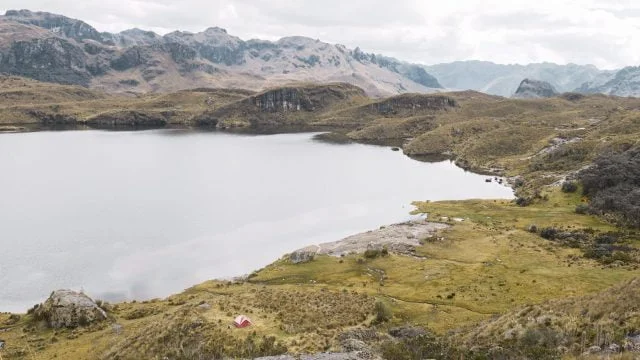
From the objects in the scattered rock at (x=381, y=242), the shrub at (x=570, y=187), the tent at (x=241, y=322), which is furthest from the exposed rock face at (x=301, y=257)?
the shrub at (x=570, y=187)

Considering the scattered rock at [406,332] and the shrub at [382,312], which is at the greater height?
the scattered rock at [406,332]

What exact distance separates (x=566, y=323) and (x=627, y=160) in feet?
370

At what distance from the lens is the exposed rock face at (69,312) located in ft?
228

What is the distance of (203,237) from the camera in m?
121

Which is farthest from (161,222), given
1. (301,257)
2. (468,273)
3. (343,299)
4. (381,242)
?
(468,273)

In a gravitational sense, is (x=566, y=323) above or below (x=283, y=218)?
above

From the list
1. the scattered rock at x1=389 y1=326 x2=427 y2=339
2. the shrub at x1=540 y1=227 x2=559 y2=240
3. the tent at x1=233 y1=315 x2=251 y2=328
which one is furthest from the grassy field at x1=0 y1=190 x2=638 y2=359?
the scattered rock at x1=389 y1=326 x2=427 y2=339

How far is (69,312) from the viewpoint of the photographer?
7012 centimetres

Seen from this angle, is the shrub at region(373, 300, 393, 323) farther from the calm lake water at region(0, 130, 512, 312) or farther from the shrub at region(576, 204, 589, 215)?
the shrub at region(576, 204, 589, 215)

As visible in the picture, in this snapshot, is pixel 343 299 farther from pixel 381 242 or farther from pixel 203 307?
pixel 381 242

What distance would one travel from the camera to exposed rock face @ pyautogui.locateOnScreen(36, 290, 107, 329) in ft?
228

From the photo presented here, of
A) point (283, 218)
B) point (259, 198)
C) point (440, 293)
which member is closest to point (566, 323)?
point (440, 293)

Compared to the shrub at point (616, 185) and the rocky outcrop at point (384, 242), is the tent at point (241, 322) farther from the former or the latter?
the shrub at point (616, 185)

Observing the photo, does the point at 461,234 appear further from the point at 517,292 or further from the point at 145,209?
the point at 145,209
